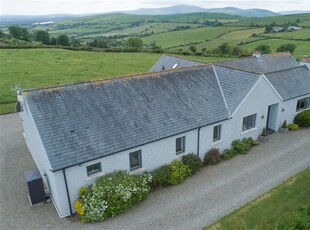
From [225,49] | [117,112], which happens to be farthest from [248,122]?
[225,49]

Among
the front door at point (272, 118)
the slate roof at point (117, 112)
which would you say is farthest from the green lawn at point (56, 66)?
the front door at point (272, 118)

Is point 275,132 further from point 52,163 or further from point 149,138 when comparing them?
point 52,163

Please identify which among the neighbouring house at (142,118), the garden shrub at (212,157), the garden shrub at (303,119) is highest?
the neighbouring house at (142,118)

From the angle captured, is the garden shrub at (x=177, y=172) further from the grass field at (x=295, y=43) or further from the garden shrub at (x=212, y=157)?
the grass field at (x=295, y=43)

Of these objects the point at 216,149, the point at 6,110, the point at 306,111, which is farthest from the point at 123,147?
the point at 6,110

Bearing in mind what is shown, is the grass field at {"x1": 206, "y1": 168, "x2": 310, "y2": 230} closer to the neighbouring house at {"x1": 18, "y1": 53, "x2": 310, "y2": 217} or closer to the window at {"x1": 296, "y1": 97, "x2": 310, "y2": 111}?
the neighbouring house at {"x1": 18, "y1": 53, "x2": 310, "y2": 217}

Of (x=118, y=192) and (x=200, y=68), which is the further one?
(x=200, y=68)

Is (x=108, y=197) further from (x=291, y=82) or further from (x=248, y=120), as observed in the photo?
(x=291, y=82)
